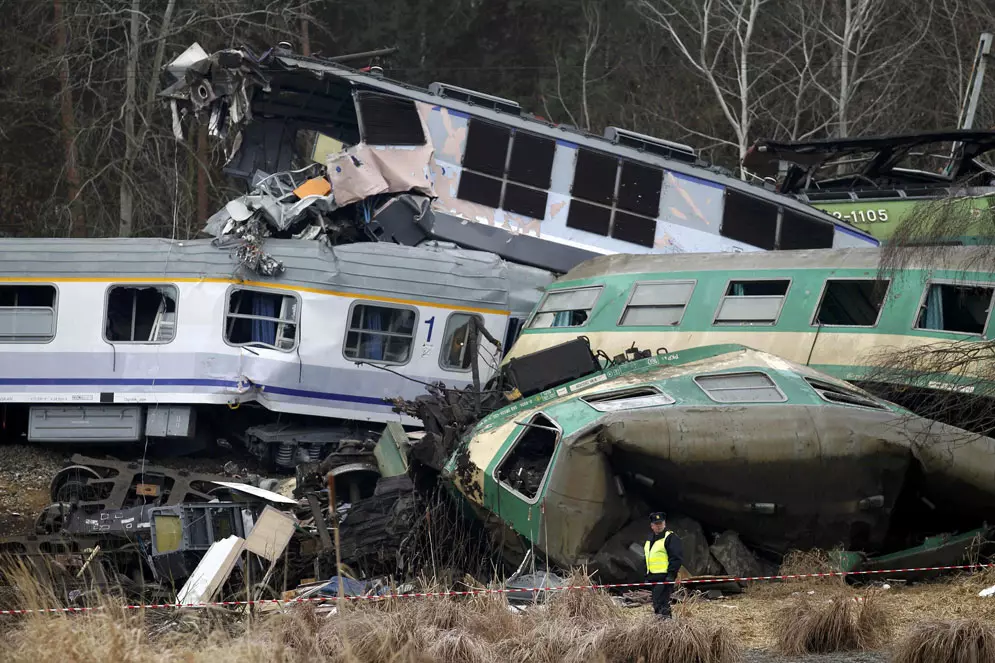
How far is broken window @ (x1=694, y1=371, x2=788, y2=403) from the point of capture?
42.4 ft

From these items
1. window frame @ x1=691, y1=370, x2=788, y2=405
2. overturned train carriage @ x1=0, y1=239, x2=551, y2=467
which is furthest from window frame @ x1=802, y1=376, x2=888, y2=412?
overturned train carriage @ x1=0, y1=239, x2=551, y2=467

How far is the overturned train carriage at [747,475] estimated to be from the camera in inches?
Result: 484

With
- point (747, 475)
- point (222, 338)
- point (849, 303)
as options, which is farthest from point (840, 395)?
point (222, 338)

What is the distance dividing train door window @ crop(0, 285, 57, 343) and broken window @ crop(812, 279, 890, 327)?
1092cm

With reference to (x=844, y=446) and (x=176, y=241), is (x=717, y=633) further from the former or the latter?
(x=176, y=241)

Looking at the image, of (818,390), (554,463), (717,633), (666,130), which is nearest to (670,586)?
(717,633)

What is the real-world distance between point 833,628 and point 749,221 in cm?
1295

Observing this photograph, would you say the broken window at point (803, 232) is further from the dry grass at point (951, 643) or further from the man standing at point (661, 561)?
the dry grass at point (951, 643)

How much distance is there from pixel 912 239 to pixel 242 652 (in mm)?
7893

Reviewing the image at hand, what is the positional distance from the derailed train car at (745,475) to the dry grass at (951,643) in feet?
10.9

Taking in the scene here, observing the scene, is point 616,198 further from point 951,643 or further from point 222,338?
point 951,643

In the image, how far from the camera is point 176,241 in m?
19.5

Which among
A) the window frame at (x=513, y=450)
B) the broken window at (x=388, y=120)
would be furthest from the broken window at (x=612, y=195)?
the window frame at (x=513, y=450)

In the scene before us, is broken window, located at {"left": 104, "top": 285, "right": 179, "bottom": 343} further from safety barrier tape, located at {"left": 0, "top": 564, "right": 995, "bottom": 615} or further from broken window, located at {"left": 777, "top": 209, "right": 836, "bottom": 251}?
broken window, located at {"left": 777, "top": 209, "right": 836, "bottom": 251}
